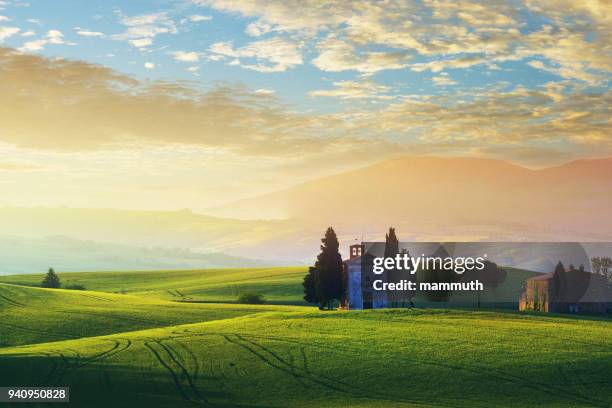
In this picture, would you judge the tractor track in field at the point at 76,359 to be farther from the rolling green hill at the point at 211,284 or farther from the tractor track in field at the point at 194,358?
the rolling green hill at the point at 211,284

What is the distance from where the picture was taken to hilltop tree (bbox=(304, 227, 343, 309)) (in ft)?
294

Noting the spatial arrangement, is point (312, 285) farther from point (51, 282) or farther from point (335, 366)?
point (51, 282)

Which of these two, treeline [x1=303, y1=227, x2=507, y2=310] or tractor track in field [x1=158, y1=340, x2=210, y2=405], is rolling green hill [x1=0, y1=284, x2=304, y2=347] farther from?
tractor track in field [x1=158, y1=340, x2=210, y2=405]

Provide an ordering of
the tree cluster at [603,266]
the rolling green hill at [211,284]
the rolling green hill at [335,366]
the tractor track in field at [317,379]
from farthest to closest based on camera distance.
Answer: the rolling green hill at [211,284] → the tree cluster at [603,266] → the rolling green hill at [335,366] → the tractor track in field at [317,379]

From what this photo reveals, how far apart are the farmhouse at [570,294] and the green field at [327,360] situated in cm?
874

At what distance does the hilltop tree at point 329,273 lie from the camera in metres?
89.5

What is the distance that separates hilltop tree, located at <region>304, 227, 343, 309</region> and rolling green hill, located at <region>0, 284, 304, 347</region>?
9.44 m

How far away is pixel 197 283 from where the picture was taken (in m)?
157

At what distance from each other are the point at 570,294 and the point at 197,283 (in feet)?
283

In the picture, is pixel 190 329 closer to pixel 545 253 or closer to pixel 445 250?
pixel 445 250

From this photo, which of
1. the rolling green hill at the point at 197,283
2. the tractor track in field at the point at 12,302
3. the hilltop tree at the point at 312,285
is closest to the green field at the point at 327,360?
the tractor track in field at the point at 12,302

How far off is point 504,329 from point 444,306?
820 inches

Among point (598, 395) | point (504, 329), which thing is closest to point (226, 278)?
point (504, 329)

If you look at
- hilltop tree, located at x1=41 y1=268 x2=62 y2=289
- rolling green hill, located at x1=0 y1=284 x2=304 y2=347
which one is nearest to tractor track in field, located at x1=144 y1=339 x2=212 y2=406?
rolling green hill, located at x1=0 y1=284 x2=304 y2=347
